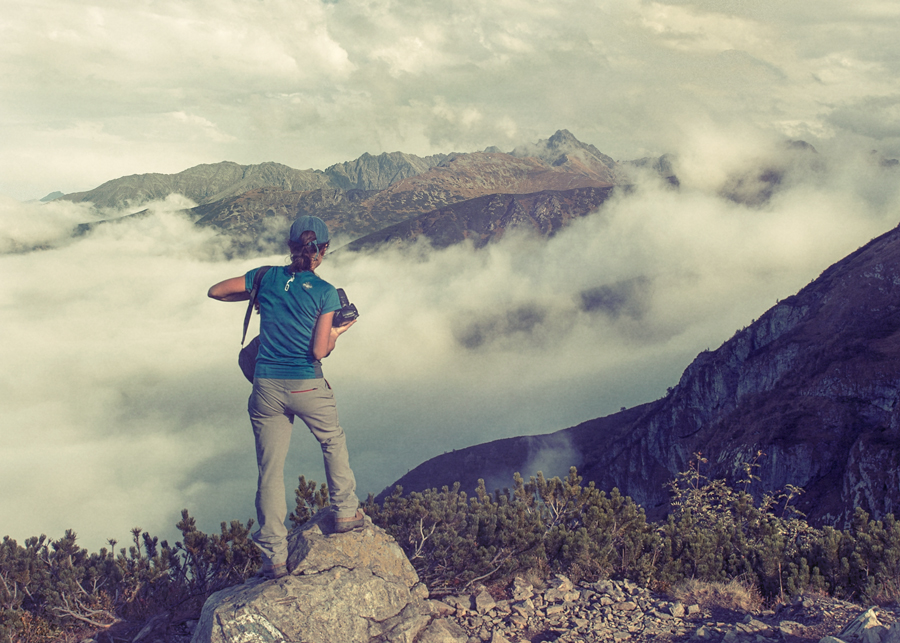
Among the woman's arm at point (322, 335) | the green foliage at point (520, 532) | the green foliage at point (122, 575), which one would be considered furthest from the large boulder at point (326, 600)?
the woman's arm at point (322, 335)

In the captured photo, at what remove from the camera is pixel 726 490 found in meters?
21.8

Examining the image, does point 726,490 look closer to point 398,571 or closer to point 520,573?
point 520,573

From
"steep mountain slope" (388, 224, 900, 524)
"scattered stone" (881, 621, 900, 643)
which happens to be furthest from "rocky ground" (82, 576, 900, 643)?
"steep mountain slope" (388, 224, 900, 524)

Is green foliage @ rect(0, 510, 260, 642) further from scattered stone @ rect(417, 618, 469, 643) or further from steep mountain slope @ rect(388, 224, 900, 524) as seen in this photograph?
steep mountain slope @ rect(388, 224, 900, 524)

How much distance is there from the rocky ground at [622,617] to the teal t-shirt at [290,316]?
4415 millimetres

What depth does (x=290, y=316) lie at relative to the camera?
26.3 ft

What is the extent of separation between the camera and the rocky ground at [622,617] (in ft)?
28.0

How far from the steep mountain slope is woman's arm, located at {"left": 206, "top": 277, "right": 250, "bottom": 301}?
72590 millimetres

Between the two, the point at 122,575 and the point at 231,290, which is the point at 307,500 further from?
the point at 231,290

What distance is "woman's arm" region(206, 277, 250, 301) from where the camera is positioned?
26.4ft

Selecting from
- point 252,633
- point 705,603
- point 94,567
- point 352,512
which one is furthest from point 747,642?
Answer: point 94,567

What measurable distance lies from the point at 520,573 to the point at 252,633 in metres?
4.98

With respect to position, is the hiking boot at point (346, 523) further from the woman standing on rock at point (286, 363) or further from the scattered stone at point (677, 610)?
the scattered stone at point (677, 610)

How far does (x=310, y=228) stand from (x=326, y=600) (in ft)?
16.5
